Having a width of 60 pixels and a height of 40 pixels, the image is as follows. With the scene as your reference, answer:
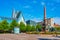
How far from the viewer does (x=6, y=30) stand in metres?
49.3

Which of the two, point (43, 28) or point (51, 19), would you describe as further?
point (51, 19)

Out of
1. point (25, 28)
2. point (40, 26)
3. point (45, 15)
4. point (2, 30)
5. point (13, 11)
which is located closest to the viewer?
point (2, 30)

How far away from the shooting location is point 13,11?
85750 millimetres

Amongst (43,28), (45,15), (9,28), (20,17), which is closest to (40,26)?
(43,28)

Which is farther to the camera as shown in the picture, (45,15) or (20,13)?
(20,13)

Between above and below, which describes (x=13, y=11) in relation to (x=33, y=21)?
above

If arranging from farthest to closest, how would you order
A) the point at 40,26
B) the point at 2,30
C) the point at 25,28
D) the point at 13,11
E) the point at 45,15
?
the point at 13,11 < the point at 45,15 < the point at 40,26 < the point at 25,28 < the point at 2,30

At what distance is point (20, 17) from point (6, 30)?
37.7 m

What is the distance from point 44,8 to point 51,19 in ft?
62.9

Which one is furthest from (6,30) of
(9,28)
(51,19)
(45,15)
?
(51,19)

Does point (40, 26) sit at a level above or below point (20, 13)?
below


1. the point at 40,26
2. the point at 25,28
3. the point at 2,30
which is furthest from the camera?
the point at 40,26

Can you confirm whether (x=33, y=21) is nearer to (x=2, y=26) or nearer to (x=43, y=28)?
(x=43, y=28)

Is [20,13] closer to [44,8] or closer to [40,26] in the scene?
[44,8]
